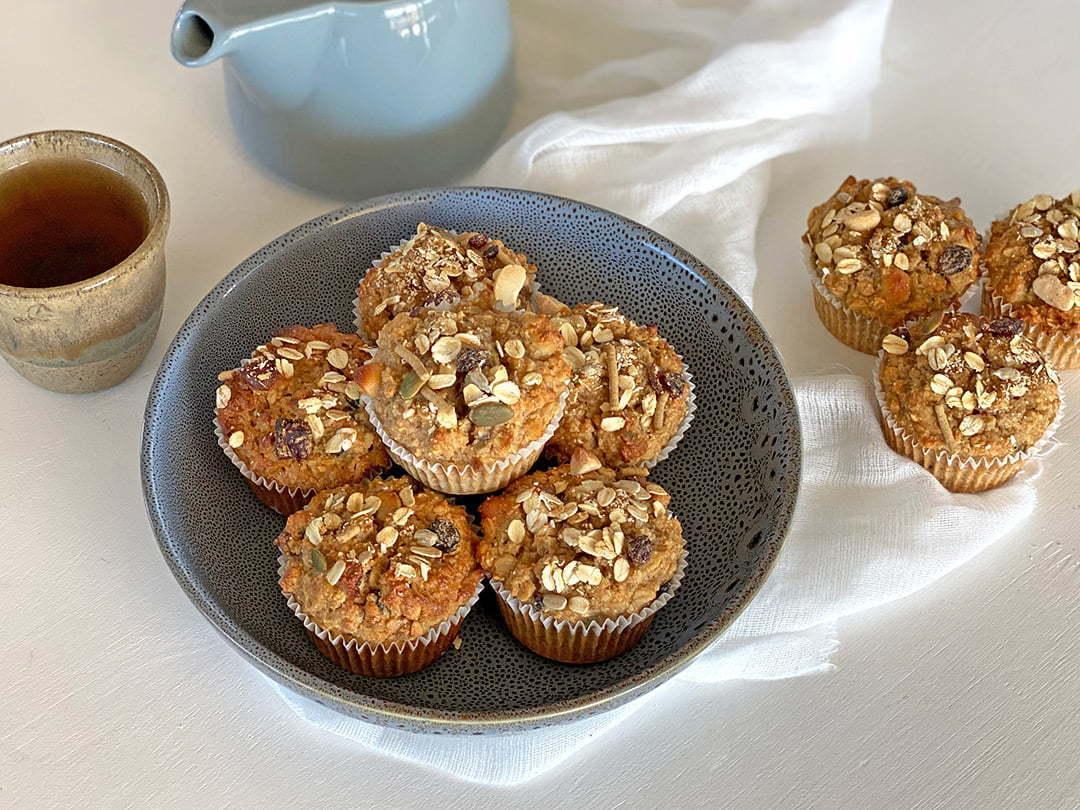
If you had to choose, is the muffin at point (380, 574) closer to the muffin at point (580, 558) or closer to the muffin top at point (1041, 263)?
the muffin at point (580, 558)

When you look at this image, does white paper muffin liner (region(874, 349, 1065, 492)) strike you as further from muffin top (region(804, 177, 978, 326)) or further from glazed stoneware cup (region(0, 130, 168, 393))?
glazed stoneware cup (region(0, 130, 168, 393))

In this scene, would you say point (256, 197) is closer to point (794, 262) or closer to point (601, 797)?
point (794, 262)

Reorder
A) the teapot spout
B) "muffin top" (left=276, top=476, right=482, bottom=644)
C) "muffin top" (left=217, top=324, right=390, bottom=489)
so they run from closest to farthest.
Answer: "muffin top" (left=276, top=476, right=482, bottom=644)
"muffin top" (left=217, top=324, right=390, bottom=489)
the teapot spout

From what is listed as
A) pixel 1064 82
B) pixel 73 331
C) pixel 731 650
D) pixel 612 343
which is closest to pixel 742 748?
pixel 731 650

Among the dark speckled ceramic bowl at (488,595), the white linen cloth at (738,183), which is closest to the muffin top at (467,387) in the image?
the dark speckled ceramic bowl at (488,595)

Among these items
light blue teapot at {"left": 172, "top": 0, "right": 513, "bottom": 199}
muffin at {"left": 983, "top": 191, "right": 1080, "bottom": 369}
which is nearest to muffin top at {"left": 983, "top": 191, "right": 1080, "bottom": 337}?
muffin at {"left": 983, "top": 191, "right": 1080, "bottom": 369}

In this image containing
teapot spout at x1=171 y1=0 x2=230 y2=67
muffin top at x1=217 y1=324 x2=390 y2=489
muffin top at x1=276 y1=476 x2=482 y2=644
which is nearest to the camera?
muffin top at x1=276 y1=476 x2=482 y2=644

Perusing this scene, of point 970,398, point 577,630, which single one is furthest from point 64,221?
point 970,398

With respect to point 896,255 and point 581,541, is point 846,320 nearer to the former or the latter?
point 896,255
